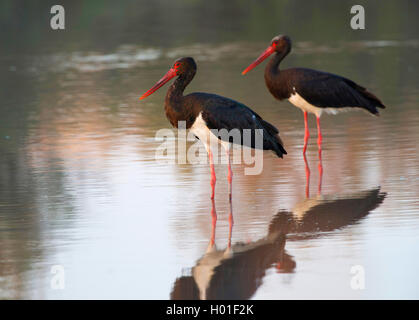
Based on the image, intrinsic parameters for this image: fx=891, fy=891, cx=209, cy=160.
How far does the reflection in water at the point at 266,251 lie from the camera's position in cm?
597

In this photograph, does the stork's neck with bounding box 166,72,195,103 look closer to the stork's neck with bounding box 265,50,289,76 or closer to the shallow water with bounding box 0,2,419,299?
the shallow water with bounding box 0,2,419,299

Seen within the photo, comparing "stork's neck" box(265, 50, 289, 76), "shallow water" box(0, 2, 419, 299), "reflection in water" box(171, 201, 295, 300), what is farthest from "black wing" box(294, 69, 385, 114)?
"reflection in water" box(171, 201, 295, 300)

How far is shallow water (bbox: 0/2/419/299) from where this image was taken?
6145mm

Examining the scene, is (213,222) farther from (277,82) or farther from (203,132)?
(277,82)

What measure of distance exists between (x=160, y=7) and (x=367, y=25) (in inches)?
579

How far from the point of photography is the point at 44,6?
131 ft

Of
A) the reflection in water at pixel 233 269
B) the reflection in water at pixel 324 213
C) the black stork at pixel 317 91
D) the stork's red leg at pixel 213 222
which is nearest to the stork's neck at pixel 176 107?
the stork's red leg at pixel 213 222

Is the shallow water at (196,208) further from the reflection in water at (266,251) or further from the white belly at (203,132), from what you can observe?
the white belly at (203,132)

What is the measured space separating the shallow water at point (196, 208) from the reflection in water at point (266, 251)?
→ 15 mm

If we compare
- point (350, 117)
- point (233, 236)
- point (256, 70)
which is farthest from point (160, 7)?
point (233, 236)

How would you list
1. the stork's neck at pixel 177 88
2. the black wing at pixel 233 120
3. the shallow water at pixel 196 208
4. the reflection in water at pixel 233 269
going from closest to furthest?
the reflection in water at pixel 233 269 < the shallow water at pixel 196 208 < the black wing at pixel 233 120 < the stork's neck at pixel 177 88

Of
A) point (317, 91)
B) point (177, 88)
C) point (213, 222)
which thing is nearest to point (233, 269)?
point (213, 222)

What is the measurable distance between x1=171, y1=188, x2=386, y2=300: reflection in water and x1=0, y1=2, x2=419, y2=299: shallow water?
0.02 metres

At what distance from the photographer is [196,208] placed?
8234mm
